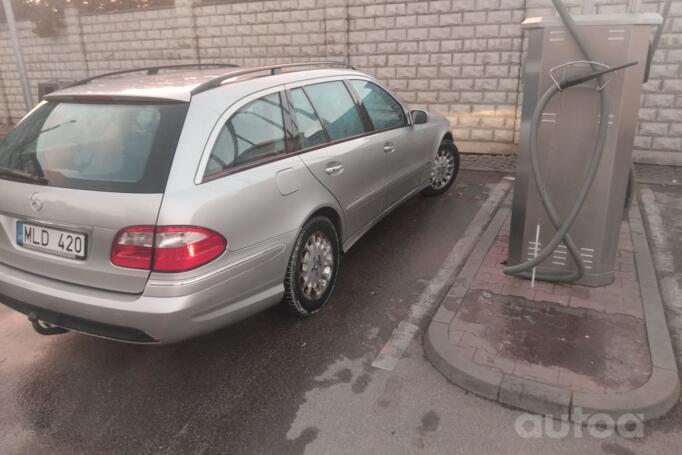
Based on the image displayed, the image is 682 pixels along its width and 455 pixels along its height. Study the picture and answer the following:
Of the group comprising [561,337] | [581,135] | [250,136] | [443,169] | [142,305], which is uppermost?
[250,136]

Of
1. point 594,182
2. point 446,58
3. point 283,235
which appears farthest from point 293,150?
point 446,58

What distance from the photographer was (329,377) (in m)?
3.07

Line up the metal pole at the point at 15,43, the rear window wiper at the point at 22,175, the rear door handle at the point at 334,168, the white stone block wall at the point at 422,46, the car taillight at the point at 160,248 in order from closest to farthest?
the car taillight at the point at 160,248 → the rear window wiper at the point at 22,175 → the rear door handle at the point at 334,168 → the white stone block wall at the point at 422,46 → the metal pole at the point at 15,43

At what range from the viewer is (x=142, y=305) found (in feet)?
8.63

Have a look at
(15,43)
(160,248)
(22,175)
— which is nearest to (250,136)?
(160,248)

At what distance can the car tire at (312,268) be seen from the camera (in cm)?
342

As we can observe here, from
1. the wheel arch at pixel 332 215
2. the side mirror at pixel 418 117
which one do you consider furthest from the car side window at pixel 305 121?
the side mirror at pixel 418 117

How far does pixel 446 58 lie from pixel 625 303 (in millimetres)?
5669

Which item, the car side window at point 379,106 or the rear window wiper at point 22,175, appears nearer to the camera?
the rear window wiper at point 22,175

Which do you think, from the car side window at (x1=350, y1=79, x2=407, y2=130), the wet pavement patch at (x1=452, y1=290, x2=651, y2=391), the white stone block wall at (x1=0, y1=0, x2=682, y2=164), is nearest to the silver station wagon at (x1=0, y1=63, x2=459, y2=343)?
the car side window at (x1=350, y1=79, x2=407, y2=130)

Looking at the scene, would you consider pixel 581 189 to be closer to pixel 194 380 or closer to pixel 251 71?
pixel 251 71

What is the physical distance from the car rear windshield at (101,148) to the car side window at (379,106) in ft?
6.75

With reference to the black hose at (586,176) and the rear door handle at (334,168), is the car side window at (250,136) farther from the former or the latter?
the black hose at (586,176)

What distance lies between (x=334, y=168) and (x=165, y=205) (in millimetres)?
1516
